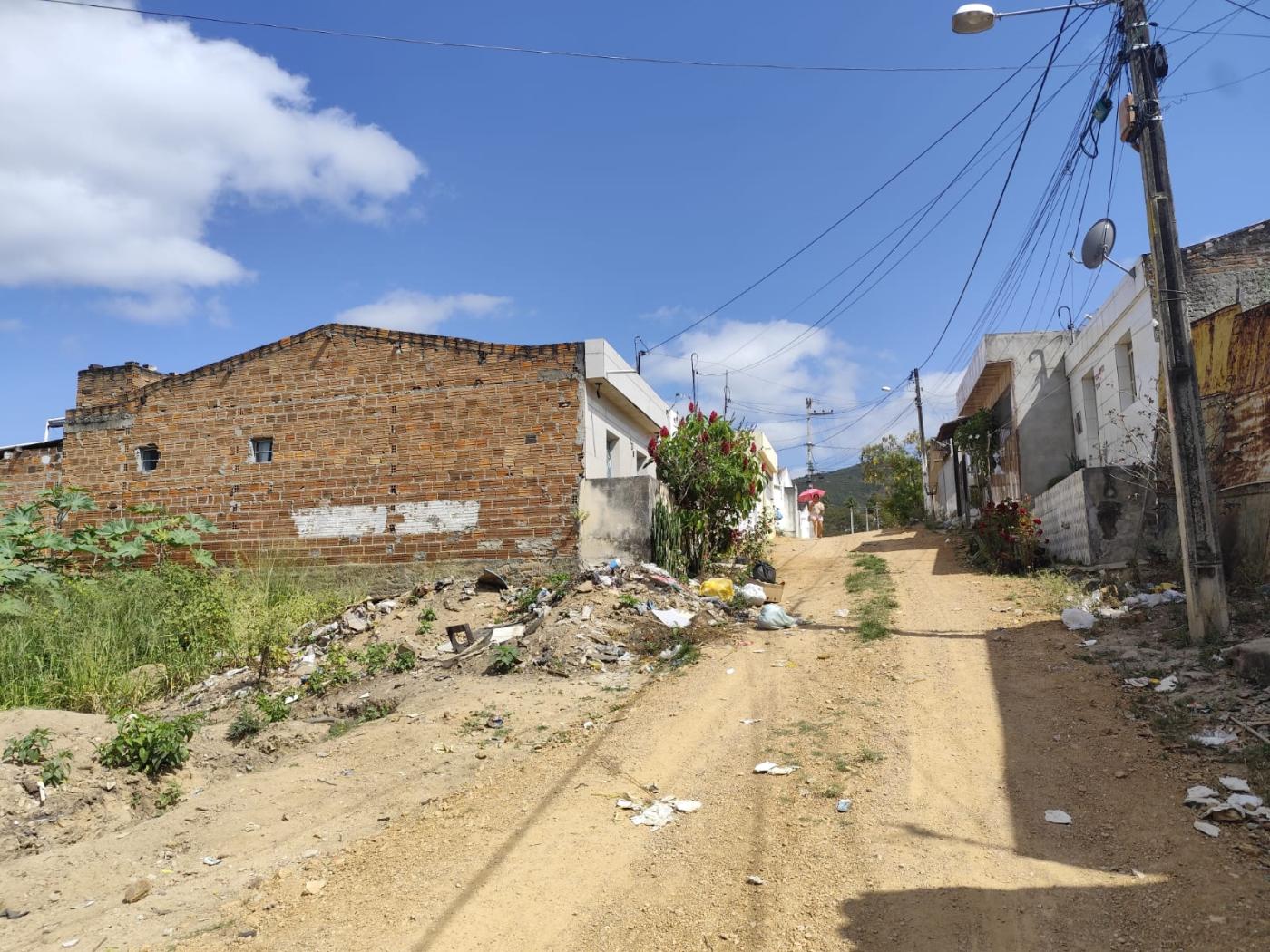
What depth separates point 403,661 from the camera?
27.6 feet

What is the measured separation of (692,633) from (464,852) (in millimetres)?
4648

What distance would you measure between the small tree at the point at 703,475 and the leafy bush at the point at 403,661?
4474 mm

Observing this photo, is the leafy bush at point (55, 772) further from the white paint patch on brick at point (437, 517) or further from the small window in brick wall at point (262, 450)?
the small window in brick wall at point (262, 450)

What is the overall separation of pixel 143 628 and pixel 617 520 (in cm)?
573

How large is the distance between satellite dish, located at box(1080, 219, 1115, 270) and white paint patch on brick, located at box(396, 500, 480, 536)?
8898 millimetres

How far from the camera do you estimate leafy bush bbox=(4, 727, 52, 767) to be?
530cm

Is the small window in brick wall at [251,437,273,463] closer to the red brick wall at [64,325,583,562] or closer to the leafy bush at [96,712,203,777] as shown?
the red brick wall at [64,325,583,562]

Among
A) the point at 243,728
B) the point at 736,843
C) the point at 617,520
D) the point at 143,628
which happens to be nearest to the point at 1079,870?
the point at 736,843

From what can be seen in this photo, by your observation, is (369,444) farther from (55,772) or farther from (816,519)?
(816,519)

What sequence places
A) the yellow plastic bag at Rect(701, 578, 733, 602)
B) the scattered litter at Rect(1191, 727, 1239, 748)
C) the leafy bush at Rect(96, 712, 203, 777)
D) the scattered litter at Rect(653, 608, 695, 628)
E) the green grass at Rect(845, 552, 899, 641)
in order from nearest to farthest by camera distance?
the scattered litter at Rect(1191, 727, 1239, 748)
the leafy bush at Rect(96, 712, 203, 777)
the green grass at Rect(845, 552, 899, 641)
the scattered litter at Rect(653, 608, 695, 628)
the yellow plastic bag at Rect(701, 578, 733, 602)

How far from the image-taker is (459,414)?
1105 cm

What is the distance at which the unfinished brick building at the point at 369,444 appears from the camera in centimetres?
1078

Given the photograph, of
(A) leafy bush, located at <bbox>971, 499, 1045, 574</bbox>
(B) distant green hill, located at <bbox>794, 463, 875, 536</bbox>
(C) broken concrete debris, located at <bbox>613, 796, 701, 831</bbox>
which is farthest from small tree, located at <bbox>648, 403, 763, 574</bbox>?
(B) distant green hill, located at <bbox>794, 463, 875, 536</bbox>

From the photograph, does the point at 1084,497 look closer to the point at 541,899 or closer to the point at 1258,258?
the point at 1258,258
